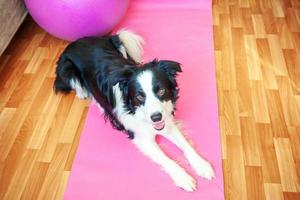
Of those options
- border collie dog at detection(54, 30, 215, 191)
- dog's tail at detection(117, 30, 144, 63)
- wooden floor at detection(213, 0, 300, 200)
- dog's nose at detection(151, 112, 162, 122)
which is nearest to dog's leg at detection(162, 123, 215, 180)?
border collie dog at detection(54, 30, 215, 191)

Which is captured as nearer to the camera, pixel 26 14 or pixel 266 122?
pixel 266 122

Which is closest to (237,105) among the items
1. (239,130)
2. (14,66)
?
(239,130)

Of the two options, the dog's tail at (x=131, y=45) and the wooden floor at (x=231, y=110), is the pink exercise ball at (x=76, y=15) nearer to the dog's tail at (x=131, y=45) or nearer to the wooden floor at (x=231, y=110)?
the dog's tail at (x=131, y=45)

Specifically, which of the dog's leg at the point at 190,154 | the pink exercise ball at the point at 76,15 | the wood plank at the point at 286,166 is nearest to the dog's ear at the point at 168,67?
the dog's leg at the point at 190,154

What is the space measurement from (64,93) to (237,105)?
1.12 meters

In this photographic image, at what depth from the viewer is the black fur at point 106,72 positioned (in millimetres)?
1578

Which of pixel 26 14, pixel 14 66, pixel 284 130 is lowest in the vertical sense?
pixel 284 130

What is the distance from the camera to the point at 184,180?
170 cm

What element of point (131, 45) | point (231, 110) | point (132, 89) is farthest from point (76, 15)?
point (231, 110)

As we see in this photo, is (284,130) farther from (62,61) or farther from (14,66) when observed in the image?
(14,66)

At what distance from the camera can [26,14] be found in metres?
2.65

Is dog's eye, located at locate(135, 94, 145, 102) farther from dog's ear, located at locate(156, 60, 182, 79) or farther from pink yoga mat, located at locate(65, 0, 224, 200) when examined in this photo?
pink yoga mat, located at locate(65, 0, 224, 200)

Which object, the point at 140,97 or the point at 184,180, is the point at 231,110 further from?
the point at 140,97

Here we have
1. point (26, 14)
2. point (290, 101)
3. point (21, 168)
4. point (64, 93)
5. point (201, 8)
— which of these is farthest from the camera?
point (201, 8)
